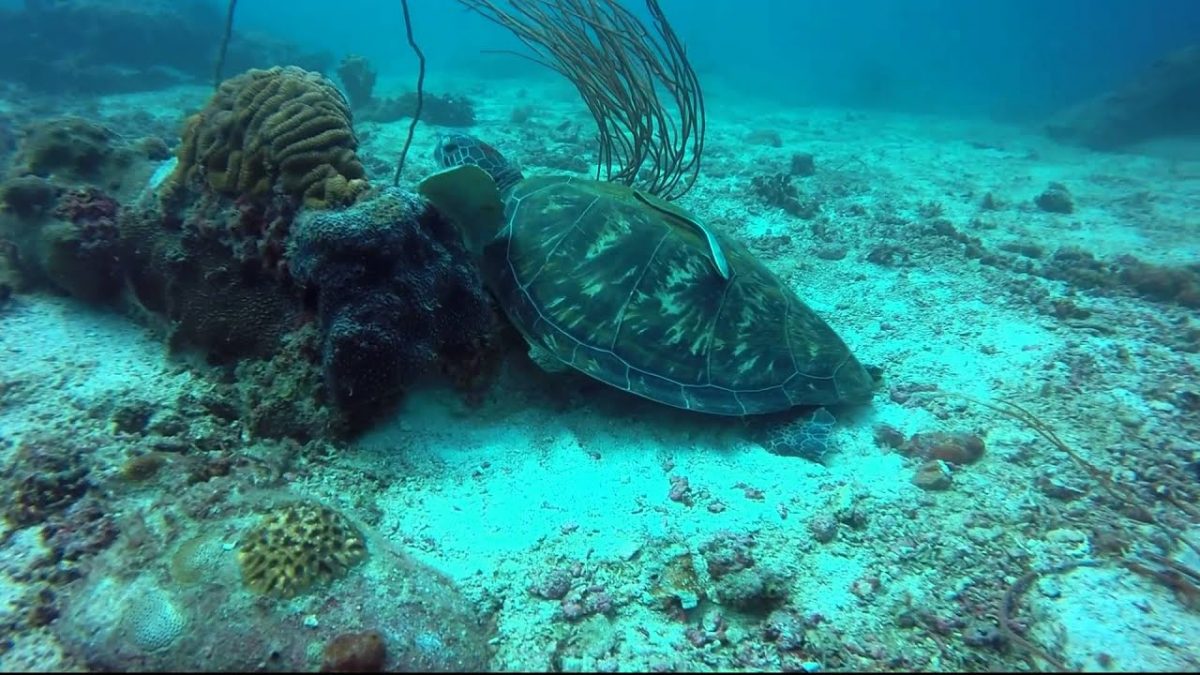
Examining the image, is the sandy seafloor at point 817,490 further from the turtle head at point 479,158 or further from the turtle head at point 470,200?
the turtle head at point 479,158

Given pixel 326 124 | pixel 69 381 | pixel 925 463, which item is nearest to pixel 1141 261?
pixel 925 463

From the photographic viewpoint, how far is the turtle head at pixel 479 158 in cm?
472

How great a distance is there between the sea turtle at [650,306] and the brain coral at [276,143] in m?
0.67

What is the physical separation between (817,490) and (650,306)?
5.40 feet

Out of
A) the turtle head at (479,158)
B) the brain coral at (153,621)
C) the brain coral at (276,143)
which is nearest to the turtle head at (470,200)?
the brain coral at (276,143)

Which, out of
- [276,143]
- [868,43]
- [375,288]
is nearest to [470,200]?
[375,288]

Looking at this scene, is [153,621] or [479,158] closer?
[153,621]

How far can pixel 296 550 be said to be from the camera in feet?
7.13

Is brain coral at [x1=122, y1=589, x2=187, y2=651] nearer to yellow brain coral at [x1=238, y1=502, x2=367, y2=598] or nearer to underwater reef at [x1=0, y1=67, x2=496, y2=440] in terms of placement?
yellow brain coral at [x1=238, y1=502, x2=367, y2=598]

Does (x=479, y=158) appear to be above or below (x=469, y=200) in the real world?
above

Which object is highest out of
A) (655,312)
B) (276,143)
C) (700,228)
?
(700,228)

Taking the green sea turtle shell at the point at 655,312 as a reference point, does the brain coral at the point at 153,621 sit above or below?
below

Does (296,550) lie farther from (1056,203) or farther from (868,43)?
(868,43)

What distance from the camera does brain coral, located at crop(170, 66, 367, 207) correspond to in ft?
9.83
